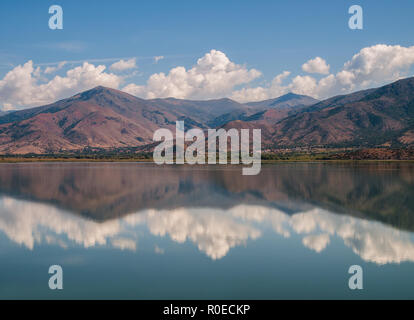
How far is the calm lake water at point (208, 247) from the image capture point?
16.5 m

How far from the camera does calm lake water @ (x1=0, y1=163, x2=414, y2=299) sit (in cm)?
1652

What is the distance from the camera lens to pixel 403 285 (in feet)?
54.6

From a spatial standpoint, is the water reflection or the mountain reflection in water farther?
the mountain reflection in water

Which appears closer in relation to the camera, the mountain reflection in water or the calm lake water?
the calm lake water

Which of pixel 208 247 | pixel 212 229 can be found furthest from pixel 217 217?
pixel 208 247

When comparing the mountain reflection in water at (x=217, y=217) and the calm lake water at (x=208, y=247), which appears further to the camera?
the mountain reflection in water at (x=217, y=217)

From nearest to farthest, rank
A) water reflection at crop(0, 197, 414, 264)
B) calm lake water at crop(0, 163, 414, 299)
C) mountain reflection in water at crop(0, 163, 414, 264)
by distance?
calm lake water at crop(0, 163, 414, 299), water reflection at crop(0, 197, 414, 264), mountain reflection in water at crop(0, 163, 414, 264)

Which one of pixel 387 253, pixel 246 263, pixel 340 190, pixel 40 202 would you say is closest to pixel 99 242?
pixel 246 263

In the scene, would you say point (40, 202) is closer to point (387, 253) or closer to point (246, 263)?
point (246, 263)

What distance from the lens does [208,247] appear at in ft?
76.5

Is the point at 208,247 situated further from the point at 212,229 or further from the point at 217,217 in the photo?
the point at 217,217

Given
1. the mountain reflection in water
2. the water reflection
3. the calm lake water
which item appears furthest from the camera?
the mountain reflection in water

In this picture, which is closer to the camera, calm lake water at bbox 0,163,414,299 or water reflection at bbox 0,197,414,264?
calm lake water at bbox 0,163,414,299
